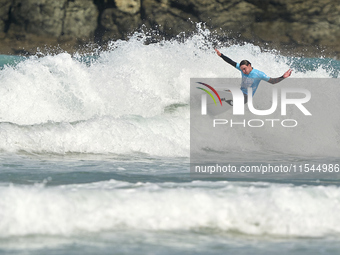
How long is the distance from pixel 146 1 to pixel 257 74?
17.0m

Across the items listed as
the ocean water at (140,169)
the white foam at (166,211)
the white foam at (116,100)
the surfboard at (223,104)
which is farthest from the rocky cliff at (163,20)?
the white foam at (166,211)

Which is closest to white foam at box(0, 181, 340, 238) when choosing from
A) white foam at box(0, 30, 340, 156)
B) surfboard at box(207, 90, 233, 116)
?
white foam at box(0, 30, 340, 156)

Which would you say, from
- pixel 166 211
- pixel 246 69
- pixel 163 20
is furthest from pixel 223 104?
pixel 163 20

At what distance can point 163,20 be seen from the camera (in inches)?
973

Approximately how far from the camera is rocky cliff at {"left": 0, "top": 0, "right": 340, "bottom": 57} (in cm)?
2434

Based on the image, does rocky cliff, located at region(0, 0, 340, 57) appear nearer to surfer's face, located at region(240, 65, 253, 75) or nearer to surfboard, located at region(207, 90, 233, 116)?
surfboard, located at region(207, 90, 233, 116)

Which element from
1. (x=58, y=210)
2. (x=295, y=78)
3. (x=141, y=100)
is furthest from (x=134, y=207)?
(x=295, y=78)

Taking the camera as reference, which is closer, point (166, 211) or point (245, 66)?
point (166, 211)

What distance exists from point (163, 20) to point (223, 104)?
1575 cm

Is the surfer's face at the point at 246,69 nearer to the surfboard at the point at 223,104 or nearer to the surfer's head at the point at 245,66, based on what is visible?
the surfer's head at the point at 245,66

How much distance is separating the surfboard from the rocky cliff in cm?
1501

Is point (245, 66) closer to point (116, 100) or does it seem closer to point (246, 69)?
point (246, 69)

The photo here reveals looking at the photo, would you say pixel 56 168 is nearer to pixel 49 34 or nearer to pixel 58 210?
pixel 58 210

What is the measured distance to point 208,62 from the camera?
11805 mm
